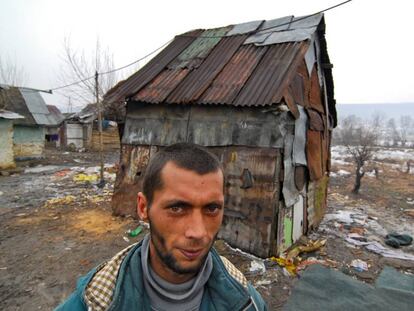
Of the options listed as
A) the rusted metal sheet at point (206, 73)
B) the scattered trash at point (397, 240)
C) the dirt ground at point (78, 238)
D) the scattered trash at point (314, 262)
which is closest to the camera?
the dirt ground at point (78, 238)

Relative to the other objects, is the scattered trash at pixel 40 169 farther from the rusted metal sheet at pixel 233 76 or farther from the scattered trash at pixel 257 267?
the scattered trash at pixel 257 267

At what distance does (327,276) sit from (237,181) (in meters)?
2.45

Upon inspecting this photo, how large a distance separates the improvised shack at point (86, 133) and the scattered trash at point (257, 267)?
2163cm

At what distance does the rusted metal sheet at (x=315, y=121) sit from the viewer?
24.4ft

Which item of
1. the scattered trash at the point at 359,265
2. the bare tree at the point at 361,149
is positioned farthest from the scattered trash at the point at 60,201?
the bare tree at the point at 361,149

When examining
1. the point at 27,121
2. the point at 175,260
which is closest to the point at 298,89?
the point at 175,260

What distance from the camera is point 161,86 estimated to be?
7438 mm

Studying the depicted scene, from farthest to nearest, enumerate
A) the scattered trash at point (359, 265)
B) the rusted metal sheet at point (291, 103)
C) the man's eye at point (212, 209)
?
the scattered trash at point (359, 265) < the rusted metal sheet at point (291, 103) < the man's eye at point (212, 209)

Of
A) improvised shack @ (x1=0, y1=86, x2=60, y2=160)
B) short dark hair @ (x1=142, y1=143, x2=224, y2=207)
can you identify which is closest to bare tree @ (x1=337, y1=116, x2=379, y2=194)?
short dark hair @ (x1=142, y1=143, x2=224, y2=207)

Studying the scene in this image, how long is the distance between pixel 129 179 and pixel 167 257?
694 centimetres

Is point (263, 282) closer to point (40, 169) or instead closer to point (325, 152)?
point (325, 152)

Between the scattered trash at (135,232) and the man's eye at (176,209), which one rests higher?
the man's eye at (176,209)

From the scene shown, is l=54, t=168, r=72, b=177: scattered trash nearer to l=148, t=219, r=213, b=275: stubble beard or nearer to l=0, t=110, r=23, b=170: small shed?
l=0, t=110, r=23, b=170: small shed

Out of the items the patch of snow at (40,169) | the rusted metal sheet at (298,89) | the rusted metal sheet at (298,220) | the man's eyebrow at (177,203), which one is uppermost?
the rusted metal sheet at (298,89)
